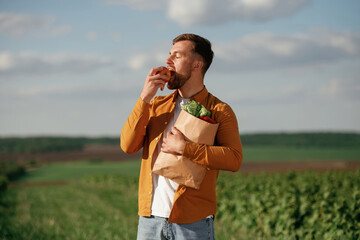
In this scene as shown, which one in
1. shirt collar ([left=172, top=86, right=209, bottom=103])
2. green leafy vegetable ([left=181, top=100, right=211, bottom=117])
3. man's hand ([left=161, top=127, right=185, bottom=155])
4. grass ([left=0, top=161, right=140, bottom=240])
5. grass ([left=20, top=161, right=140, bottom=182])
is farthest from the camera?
grass ([left=20, top=161, right=140, bottom=182])

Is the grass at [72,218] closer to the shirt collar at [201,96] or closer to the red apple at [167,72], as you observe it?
the shirt collar at [201,96]

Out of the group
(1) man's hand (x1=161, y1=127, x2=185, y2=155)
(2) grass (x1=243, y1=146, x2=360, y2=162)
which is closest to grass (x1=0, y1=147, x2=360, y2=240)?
(2) grass (x1=243, y1=146, x2=360, y2=162)

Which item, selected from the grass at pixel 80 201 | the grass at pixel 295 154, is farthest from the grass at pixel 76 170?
the grass at pixel 295 154

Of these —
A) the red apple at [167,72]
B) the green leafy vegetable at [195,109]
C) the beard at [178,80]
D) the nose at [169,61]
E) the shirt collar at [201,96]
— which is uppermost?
the nose at [169,61]

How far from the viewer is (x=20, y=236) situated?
783 centimetres

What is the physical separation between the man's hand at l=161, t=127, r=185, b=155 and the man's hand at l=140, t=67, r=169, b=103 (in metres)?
0.35

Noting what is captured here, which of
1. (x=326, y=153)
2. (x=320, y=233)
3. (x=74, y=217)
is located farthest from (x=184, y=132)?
(x=326, y=153)

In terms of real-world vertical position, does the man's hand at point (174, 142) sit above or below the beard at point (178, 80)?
below

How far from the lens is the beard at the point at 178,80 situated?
3.33m

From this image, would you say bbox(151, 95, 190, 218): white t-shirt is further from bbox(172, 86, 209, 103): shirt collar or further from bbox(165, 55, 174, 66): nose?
bbox(165, 55, 174, 66): nose

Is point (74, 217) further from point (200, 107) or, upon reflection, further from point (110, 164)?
point (110, 164)

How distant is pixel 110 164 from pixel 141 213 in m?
46.3

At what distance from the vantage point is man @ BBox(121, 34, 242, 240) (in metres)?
3.12

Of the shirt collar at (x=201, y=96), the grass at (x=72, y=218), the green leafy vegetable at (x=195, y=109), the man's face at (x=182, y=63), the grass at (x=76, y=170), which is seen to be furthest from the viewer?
the grass at (x=76, y=170)
